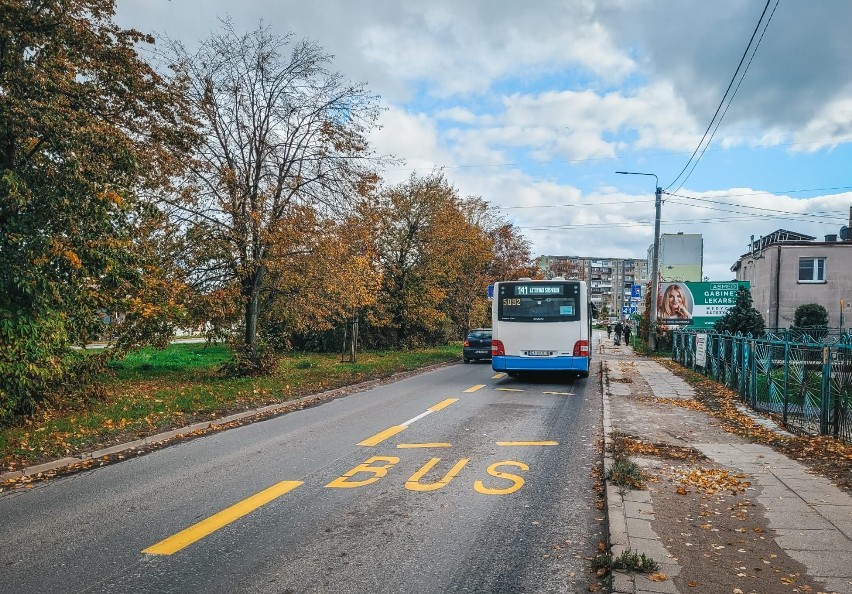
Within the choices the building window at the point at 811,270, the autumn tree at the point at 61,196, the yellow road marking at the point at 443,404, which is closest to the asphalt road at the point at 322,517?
the yellow road marking at the point at 443,404

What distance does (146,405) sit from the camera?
12555mm

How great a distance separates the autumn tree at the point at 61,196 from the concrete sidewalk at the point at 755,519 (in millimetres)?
8550

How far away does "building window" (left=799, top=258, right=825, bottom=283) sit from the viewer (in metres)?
41.5

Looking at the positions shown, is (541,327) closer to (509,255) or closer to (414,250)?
(414,250)

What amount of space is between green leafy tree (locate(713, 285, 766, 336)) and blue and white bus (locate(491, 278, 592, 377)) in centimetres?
1338

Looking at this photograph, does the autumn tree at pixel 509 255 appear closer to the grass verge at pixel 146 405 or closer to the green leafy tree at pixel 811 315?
the green leafy tree at pixel 811 315

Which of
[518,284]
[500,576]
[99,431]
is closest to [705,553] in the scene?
[500,576]

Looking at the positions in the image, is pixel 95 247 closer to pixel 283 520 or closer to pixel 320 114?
pixel 283 520

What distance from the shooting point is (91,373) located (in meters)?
11.8

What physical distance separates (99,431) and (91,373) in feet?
7.82

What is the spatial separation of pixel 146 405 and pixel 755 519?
10.8 m

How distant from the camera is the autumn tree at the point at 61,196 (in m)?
9.76

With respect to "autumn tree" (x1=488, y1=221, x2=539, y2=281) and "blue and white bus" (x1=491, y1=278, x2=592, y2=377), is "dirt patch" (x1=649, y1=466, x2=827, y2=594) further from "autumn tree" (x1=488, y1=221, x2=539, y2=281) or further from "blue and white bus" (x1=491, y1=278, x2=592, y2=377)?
"autumn tree" (x1=488, y1=221, x2=539, y2=281)

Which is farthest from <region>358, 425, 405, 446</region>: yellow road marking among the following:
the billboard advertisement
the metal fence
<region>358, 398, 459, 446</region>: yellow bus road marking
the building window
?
the building window
